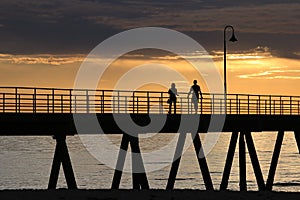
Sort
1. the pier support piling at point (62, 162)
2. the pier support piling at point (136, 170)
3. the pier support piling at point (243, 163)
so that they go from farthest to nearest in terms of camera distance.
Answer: the pier support piling at point (243, 163) → the pier support piling at point (136, 170) → the pier support piling at point (62, 162)

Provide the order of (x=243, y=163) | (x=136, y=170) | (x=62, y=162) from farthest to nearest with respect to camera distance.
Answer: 1. (x=243, y=163)
2. (x=136, y=170)
3. (x=62, y=162)

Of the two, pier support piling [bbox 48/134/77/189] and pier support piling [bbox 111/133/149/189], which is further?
pier support piling [bbox 111/133/149/189]

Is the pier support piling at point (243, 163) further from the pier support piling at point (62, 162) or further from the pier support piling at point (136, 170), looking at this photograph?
the pier support piling at point (62, 162)

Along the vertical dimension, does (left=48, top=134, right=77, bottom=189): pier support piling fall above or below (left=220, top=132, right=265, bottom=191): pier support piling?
above

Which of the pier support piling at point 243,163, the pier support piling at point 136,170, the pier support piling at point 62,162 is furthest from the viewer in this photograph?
the pier support piling at point 243,163

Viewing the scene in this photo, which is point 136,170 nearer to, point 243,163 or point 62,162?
point 62,162

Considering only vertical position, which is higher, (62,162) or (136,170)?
(62,162)

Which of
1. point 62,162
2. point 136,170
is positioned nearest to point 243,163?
point 136,170

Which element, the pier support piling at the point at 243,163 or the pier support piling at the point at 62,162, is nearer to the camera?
the pier support piling at the point at 62,162

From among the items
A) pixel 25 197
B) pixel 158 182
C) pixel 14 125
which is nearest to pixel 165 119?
pixel 14 125

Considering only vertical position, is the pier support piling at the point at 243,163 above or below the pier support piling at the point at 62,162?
below

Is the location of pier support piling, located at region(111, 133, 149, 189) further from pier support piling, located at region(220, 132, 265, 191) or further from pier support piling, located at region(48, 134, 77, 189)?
pier support piling, located at region(220, 132, 265, 191)

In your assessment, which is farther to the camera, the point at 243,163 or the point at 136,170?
the point at 243,163

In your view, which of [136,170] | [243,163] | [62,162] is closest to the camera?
[62,162]
